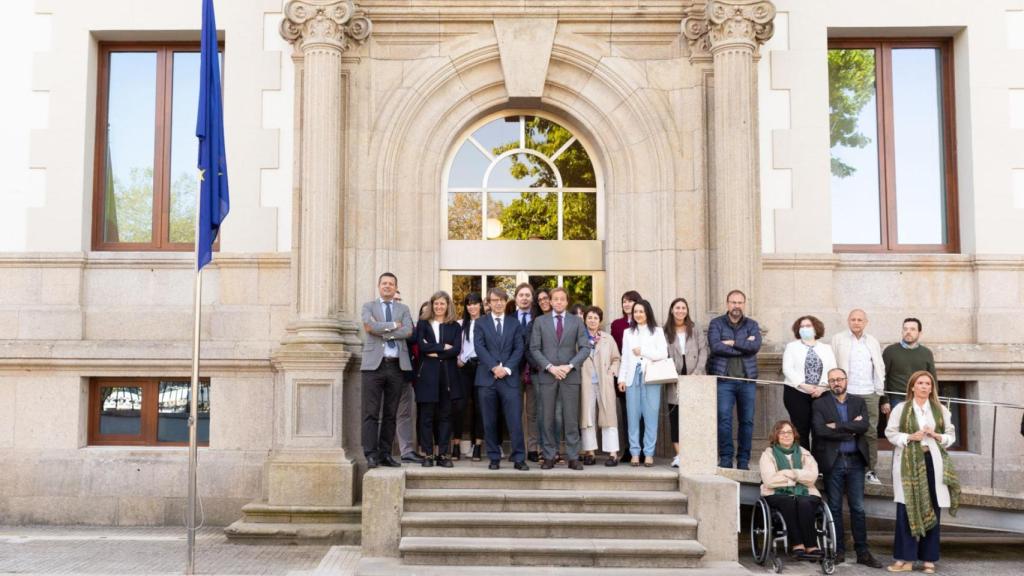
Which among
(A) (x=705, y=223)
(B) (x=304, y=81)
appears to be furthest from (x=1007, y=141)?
(B) (x=304, y=81)

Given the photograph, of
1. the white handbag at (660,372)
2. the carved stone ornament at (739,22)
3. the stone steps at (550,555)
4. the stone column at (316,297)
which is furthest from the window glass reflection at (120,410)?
the carved stone ornament at (739,22)

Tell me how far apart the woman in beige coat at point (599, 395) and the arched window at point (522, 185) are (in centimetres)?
222

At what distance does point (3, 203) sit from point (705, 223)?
28.9 ft

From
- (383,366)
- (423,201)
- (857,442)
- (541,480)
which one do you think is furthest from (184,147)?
(857,442)

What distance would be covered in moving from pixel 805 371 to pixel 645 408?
5.71ft

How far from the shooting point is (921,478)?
881 cm

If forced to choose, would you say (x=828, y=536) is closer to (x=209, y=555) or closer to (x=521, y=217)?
(x=521, y=217)

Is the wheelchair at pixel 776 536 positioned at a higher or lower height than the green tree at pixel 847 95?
lower

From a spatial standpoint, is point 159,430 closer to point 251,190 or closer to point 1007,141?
point 251,190

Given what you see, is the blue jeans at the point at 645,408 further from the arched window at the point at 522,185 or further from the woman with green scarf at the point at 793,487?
the arched window at the point at 522,185

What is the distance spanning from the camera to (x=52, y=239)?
11.4 m

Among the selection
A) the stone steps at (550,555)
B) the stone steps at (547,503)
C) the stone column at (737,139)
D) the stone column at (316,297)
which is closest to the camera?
the stone steps at (550,555)

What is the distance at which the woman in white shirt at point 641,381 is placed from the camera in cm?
988

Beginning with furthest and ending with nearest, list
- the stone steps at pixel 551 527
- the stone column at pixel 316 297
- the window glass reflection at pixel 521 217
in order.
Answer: the window glass reflection at pixel 521 217 → the stone column at pixel 316 297 → the stone steps at pixel 551 527
